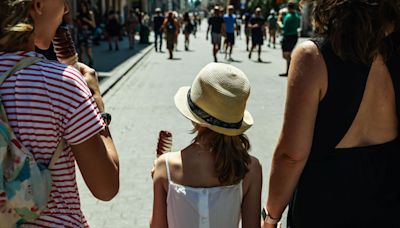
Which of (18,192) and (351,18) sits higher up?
(351,18)

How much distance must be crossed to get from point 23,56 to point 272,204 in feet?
3.33

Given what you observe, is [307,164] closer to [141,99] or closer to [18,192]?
[18,192]

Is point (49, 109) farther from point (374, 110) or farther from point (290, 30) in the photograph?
point (290, 30)

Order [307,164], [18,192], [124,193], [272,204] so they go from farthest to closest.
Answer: [124,193], [272,204], [307,164], [18,192]

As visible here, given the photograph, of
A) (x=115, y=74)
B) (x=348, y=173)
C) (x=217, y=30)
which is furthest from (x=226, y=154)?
(x=217, y=30)

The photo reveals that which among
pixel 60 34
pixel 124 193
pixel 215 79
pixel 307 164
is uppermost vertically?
pixel 60 34

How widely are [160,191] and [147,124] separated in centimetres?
657

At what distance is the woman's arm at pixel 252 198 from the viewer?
2262 mm

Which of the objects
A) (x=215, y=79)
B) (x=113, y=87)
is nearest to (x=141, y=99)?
(x=113, y=87)

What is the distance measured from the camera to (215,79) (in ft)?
7.20

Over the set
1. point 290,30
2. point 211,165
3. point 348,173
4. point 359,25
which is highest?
point 359,25

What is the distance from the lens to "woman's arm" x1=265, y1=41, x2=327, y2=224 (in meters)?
1.82

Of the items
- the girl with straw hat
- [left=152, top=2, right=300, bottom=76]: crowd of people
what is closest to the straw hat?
the girl with straw hat

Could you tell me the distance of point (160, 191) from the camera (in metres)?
2.21
